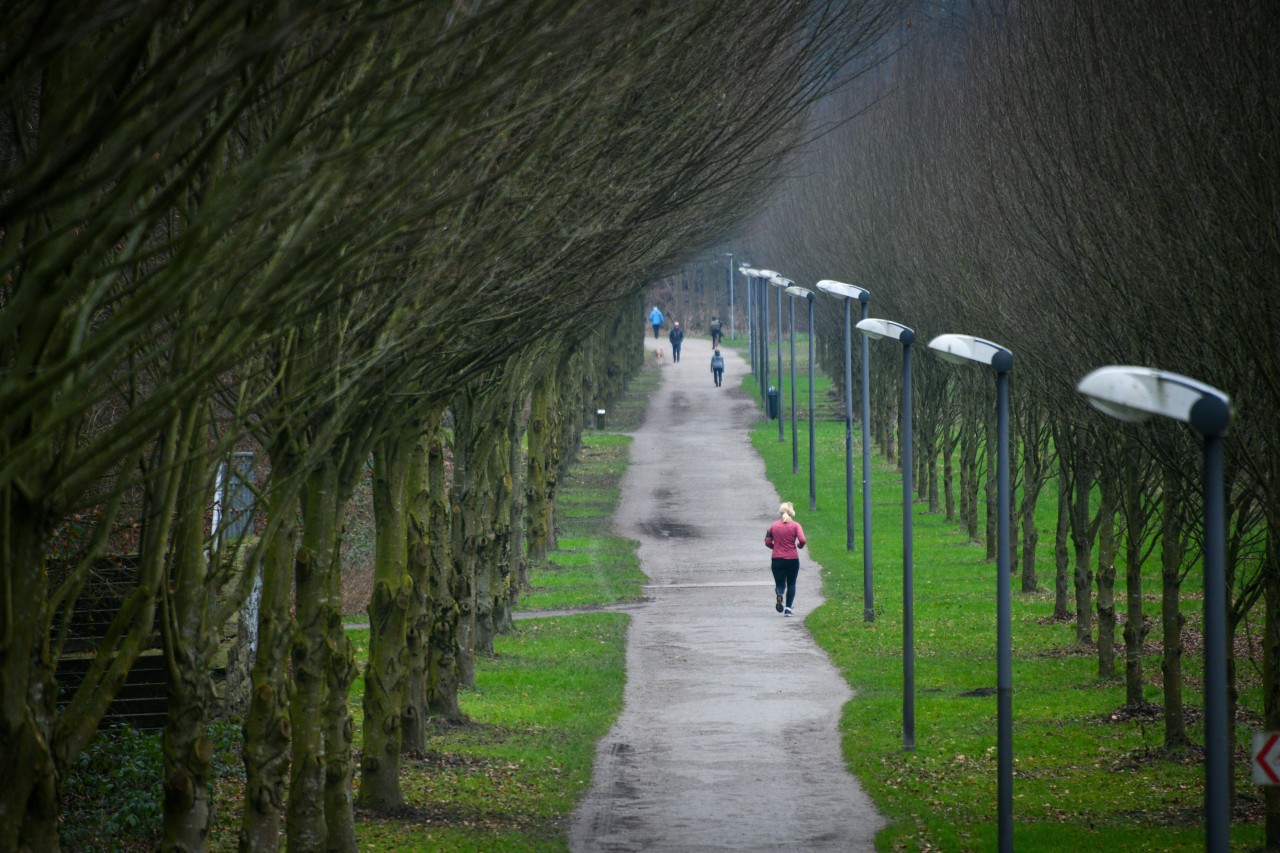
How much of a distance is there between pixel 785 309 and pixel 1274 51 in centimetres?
10202

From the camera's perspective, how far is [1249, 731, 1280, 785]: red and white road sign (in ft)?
27.2

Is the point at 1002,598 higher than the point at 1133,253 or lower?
lower

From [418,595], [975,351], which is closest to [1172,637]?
[975,351]

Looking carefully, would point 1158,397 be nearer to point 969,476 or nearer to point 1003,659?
point 1003,659

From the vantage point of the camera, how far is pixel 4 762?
719 centimetres

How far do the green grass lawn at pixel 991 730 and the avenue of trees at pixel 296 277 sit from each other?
15.8 ft

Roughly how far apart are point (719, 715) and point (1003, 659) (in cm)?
799

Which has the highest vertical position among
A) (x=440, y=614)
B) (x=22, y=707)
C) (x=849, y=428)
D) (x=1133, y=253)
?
(x=1133, y=253)

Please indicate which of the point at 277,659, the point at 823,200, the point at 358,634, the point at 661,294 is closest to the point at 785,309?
the point at 661,294

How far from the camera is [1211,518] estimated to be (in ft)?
24.8

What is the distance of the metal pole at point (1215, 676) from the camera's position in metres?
7.41

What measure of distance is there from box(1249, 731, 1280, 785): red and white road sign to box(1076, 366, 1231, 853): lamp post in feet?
2.64

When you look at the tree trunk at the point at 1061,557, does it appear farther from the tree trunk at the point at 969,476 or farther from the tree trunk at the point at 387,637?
the tree trunk at the point at 387,637

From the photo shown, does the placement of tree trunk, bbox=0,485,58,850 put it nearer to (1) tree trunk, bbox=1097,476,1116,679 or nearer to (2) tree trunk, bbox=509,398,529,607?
(1) tree trunk, bbox=1097,476,1116,679
